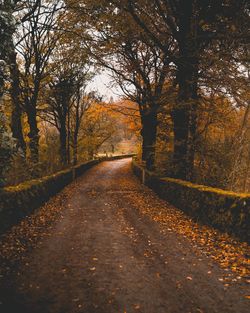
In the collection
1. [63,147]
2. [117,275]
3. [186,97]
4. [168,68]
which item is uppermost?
[168,68]

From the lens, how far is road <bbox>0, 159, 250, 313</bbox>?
505cm

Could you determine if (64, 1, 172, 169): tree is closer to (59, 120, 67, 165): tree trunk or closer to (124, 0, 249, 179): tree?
(124, 0, 249, 179): tree

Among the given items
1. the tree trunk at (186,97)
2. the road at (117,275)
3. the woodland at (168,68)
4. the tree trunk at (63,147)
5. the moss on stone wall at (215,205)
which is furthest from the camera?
the tree trunk at (63,147)

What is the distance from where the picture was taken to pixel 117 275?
6242 mm

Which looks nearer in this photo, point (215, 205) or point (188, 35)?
point (215, 205)

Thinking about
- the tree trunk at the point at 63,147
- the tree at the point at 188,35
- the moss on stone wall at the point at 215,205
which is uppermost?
the tree at the point at 188,35

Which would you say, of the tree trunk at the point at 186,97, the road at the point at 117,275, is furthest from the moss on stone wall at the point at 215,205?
the road at the point at 117,275

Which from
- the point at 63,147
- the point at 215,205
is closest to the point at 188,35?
the point at 215,205

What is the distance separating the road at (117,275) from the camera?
5.05 m

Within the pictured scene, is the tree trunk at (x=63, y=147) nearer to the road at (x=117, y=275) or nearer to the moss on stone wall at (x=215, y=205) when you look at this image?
the moss on stone wall at (x=215, y=205)

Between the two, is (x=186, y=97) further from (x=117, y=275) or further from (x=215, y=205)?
(x=117, y=275)

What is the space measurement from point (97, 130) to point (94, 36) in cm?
2605

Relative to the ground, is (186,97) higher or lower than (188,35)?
lower

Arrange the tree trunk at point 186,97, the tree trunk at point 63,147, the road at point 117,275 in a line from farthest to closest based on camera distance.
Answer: the tree trunk at point 63,147 < the tree trunk at point 186,97 < the road at point 117,275
